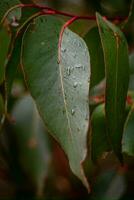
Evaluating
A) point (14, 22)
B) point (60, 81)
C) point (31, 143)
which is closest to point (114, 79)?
point (60, 81)

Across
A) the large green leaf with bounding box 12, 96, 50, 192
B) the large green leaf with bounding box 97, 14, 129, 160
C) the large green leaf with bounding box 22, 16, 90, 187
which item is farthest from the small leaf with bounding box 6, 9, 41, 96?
the large green leaf with bounding box 12, 96, 50, 192

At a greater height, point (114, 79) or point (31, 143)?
point (114, 79)

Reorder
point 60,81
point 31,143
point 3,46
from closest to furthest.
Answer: point 60,81
point 3,46
point 31,143

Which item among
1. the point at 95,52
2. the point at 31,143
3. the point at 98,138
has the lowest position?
the point at 31,143

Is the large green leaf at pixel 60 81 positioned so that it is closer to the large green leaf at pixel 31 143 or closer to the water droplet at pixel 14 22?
the water droplet at pixel 14 22

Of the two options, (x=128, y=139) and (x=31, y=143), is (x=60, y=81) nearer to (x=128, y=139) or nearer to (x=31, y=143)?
(x=128, y=139)

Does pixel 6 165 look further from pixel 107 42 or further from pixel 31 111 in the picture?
pixel 107 42
